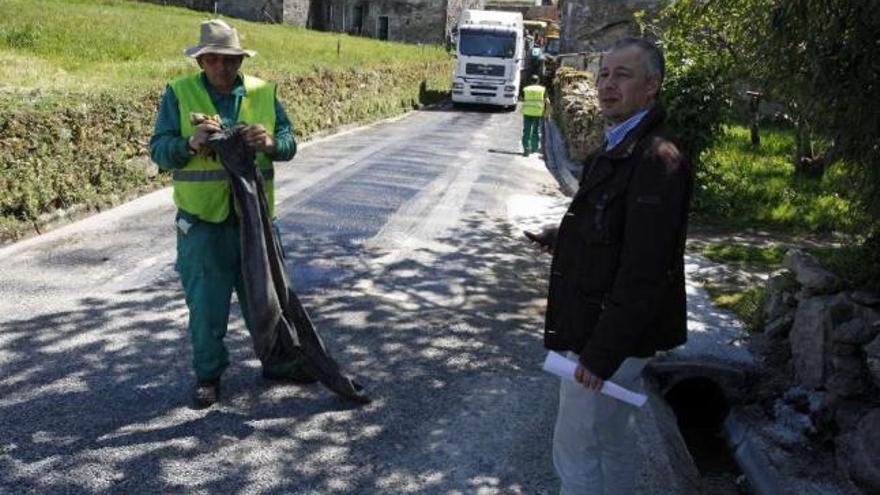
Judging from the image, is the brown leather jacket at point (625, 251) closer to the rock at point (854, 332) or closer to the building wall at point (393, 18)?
the rock at point (854, 332)

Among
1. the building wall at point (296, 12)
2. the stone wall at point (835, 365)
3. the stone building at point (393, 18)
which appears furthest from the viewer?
the stone building at point (393, 18)

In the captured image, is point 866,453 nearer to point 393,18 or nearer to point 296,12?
point 296,12

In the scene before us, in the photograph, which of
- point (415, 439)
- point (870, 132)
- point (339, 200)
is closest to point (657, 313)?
point (415, 439)

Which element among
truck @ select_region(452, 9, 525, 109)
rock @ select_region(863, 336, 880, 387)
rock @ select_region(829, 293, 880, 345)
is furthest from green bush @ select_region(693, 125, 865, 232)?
truck @ select_region(452, 9, 525, 109)

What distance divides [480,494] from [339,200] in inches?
279

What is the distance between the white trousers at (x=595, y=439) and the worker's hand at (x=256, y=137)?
197 cm

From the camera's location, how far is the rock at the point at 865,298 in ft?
16.0

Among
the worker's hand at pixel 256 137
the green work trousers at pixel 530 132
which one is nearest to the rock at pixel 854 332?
the worker's hand at pixel 256 137

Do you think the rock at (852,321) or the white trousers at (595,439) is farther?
the rock at (852,321)

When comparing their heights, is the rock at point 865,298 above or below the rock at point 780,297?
above

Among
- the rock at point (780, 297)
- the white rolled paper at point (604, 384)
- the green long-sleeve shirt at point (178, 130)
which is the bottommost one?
the rock at point (780, 297)

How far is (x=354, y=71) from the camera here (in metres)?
21.3

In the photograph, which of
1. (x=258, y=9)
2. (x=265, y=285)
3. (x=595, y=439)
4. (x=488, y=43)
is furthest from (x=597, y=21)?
(x=595, y=439)

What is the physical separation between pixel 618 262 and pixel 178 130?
2482 millimetres
